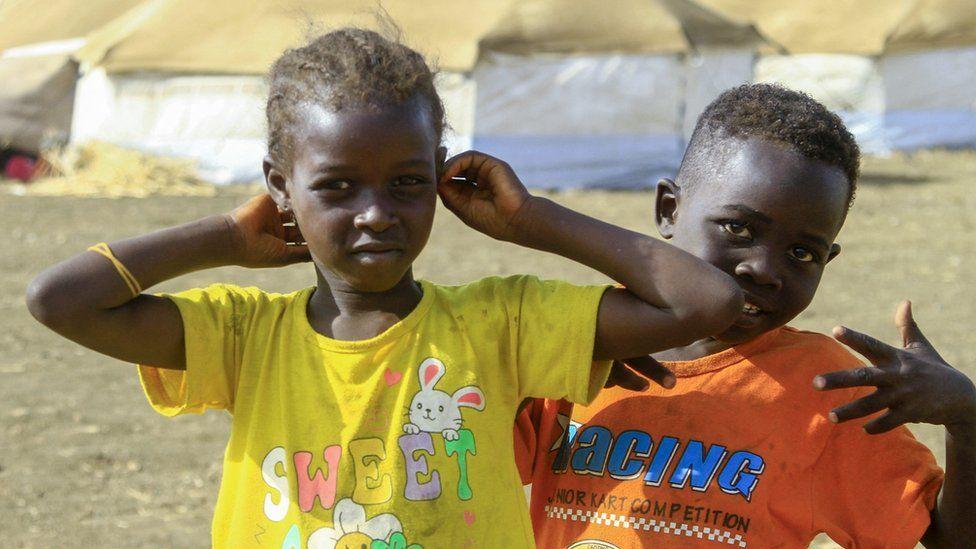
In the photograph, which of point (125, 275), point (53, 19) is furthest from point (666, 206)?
point (53, 19)

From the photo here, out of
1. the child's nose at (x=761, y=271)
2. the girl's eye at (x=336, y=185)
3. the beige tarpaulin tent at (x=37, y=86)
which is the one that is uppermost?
the beige tarpaulin tent at (x=37, y=86)

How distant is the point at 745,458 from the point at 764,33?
13827 mm

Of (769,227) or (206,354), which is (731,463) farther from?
(206,354)

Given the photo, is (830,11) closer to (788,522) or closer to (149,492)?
(149,492)

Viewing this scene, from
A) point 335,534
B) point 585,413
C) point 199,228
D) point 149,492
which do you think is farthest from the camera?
point 149,492

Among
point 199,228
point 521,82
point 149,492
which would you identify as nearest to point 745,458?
point 199,228

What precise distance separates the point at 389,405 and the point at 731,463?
25.5 inches

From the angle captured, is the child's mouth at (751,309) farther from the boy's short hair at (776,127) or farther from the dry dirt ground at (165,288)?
the dry dirt ground at (165,288)

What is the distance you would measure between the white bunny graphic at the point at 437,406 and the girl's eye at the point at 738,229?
61cm

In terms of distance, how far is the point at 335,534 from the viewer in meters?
2.11

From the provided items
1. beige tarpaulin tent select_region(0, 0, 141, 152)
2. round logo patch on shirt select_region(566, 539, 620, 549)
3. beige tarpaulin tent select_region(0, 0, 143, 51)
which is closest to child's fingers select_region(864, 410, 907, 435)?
round logo patch on shirt select_region(566, 539, 620, 549)

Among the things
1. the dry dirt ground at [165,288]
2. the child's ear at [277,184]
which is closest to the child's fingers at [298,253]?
the child's ear at [277,184]

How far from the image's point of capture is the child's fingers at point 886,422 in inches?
87.0

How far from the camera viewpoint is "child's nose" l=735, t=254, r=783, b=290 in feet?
7.82
